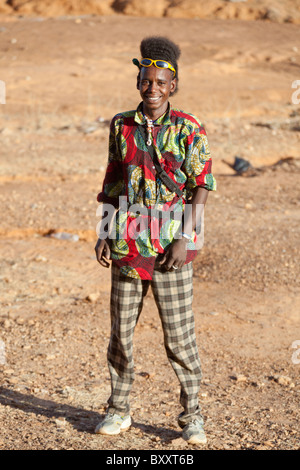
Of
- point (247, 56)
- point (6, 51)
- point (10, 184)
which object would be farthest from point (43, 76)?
point (10, 184)

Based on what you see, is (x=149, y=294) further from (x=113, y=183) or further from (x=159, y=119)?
(x=159, y=119)

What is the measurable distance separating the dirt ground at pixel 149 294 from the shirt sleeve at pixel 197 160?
107 centimetres

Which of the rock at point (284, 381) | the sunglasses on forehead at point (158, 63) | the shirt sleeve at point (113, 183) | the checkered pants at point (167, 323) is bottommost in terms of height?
the rock at point (284, 381)

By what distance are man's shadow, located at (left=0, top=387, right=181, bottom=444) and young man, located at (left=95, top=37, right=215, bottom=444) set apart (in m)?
0.26

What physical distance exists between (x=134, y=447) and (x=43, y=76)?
12140 millimetres

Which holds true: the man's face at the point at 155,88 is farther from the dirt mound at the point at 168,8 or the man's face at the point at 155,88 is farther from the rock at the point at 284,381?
A: the dirt mound at the point at 168,8

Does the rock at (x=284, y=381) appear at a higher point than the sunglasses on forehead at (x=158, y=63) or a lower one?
lower

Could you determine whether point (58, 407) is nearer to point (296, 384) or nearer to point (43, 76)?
point (296, 384)

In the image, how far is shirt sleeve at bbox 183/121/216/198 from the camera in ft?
8.16

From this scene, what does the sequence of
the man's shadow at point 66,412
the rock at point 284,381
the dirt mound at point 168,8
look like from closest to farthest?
the man's shadow at point 66,412
the rock at point 284,381
the dirt mound at point 168,8

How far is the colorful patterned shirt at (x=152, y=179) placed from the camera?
249cm

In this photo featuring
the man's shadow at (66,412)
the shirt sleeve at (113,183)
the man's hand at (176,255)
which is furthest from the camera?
the man's shadow at (66,412)

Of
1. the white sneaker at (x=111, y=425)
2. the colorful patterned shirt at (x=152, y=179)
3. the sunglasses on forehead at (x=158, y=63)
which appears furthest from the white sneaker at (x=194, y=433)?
the sunglasses on forehead at (x=158, y=63)

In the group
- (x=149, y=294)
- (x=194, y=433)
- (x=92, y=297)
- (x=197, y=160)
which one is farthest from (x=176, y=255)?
(x=149, y=294)
